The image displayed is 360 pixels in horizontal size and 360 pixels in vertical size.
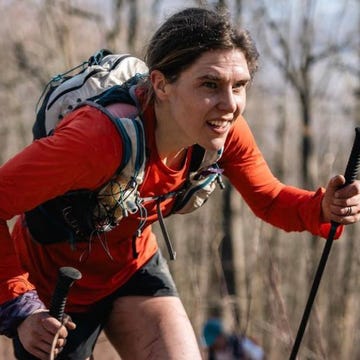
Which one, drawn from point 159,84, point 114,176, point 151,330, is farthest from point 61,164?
point 151,330

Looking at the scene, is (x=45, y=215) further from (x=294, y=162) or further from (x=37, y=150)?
(x=294, y=162)

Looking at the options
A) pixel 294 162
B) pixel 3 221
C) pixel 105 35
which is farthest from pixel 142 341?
pixel 294 162

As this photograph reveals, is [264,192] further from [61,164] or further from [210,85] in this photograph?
[61,164]

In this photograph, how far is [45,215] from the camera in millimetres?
2943

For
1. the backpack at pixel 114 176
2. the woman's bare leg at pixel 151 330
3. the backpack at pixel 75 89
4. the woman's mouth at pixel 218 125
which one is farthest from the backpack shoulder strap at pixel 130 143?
the woman's bare leg at pixel 151 330

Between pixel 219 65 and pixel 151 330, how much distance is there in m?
1.02

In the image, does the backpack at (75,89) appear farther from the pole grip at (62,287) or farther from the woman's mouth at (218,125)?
the pole grip at (62,287)

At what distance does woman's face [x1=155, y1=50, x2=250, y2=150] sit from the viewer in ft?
8.96

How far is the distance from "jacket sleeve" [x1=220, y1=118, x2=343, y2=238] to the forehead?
0.35 meters

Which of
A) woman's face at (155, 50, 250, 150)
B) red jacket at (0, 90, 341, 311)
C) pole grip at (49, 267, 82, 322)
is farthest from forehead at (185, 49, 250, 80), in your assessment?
pole grip at (49, 267, 82, 322)

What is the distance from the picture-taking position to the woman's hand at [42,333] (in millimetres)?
2551

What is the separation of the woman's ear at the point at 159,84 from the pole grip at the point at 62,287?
2.21 feet

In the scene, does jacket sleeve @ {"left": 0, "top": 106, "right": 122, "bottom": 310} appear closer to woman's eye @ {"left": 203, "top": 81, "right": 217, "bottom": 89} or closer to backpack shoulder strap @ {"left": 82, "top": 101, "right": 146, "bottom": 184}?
backpack shoulder strap @ {"left": 82, "top": 101, "right": 146, "bottom": 184}

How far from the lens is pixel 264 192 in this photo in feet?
10.7
